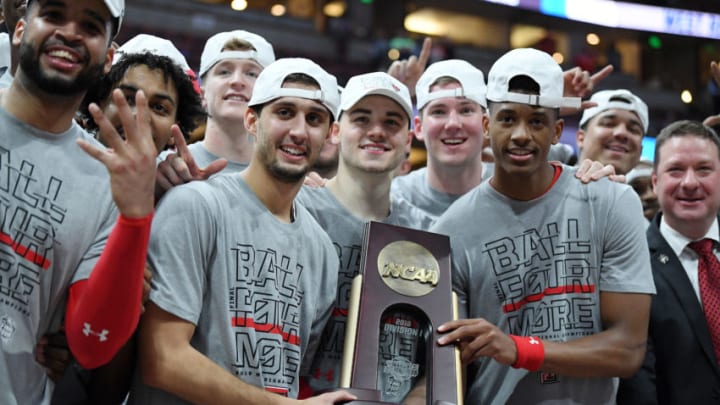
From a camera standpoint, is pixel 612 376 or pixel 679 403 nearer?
pixel 612 376

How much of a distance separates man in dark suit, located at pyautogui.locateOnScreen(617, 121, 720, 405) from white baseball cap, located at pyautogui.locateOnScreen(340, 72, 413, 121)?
1465mm

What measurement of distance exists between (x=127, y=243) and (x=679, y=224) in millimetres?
2896

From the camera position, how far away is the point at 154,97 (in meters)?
3.02

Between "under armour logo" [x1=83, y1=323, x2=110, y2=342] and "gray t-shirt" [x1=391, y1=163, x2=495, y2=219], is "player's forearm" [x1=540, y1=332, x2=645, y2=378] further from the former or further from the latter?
"under armour logo" [x1=83, y1=323, x2=110, y2=342]

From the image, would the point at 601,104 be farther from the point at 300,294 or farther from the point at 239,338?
the point at 239,338

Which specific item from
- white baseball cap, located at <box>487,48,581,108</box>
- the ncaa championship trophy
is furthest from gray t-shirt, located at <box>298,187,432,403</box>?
white baseball cap, located at <box>487,48,581,108</box>

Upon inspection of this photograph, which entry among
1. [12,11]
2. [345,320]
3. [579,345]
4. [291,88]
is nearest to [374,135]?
[291,88]

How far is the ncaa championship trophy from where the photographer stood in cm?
271

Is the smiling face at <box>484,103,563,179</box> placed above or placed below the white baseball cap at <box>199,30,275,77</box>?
below

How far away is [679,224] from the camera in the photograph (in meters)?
4.03

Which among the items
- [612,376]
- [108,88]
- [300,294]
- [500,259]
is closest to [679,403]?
[612,376]

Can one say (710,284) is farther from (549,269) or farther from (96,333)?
(96,333)

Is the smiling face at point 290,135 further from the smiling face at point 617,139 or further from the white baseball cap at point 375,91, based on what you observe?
the smiling face at point 617,139

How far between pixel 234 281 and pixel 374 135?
3.36ft
